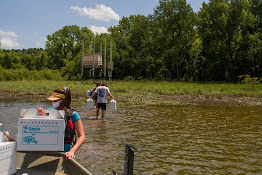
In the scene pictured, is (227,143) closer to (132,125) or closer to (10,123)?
(132,125)

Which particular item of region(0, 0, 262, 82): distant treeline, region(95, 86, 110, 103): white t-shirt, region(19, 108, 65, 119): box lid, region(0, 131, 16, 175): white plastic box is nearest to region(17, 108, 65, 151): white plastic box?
region(19, 108, 65, 119): box lid

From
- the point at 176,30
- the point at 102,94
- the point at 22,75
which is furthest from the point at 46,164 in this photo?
the point at 176,30

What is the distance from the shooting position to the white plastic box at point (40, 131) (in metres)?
3.70

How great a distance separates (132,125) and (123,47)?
56871mm

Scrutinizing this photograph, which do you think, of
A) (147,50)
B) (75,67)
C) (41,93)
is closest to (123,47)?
(147,50)

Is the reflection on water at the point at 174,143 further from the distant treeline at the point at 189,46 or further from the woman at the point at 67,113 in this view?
the distant treeline at the point at 189,46

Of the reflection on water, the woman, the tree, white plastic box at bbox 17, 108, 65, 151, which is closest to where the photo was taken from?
white plastic box at bbox 17, 108, 65, 151

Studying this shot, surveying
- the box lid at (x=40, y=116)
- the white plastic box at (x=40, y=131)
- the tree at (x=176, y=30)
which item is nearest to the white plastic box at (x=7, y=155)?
the white plastic box at (x=40, y=131)

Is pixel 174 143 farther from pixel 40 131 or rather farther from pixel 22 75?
pixel 22 75

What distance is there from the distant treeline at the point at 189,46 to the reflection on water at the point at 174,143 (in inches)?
1390

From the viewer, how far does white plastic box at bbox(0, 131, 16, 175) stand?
11.4 ft

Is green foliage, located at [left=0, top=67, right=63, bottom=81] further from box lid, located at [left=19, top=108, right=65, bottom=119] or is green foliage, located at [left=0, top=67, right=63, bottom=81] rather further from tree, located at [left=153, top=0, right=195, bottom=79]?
box lid, located at [left=19, top=108, right=65, bottom=119]

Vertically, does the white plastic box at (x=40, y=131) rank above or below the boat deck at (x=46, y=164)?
above

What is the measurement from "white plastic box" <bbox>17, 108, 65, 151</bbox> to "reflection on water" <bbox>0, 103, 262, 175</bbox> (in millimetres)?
2867
